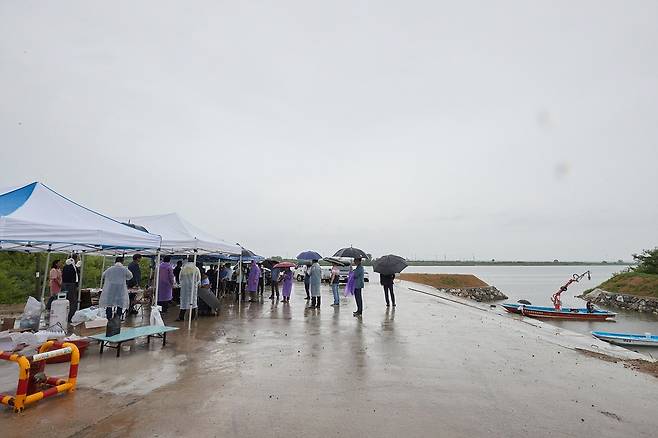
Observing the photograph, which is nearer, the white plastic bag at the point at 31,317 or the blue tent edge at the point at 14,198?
the blue tent edge at the point at 14,198

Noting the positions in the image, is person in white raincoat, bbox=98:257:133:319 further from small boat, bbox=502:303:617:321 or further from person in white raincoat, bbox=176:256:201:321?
small boat, bbox=502:303:617:321

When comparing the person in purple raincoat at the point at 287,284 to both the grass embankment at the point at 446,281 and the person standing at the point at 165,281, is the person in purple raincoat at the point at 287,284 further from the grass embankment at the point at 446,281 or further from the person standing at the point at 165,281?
the grass embankment at the point at 446,281

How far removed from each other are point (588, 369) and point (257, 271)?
12.0 m

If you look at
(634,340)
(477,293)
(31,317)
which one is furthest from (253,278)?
(477,293)

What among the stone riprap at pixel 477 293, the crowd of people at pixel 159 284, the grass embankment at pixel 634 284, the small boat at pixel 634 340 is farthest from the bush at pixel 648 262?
the crowd of people at pixel 159 284

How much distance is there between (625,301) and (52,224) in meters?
43.5

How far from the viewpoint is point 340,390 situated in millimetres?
5043

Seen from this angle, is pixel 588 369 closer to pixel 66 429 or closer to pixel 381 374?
pixel 381 374

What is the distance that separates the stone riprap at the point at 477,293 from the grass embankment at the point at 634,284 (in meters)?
10.9

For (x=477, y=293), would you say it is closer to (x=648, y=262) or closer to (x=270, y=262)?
(x=648, y=262)

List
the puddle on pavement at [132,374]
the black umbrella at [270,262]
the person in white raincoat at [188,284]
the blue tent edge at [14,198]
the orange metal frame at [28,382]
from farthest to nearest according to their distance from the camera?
the black umbrella at [270,262], the person in white raincoat at [188,284], the blue tent edge at [14,198], the puddle on pavement at [132,374], the orange metal frame at [28,382]

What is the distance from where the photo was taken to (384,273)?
14156mm

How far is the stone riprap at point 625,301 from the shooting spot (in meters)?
30.7

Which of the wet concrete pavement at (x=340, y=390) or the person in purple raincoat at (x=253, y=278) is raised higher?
the person in purple raincoat at (x=253, y=278)
